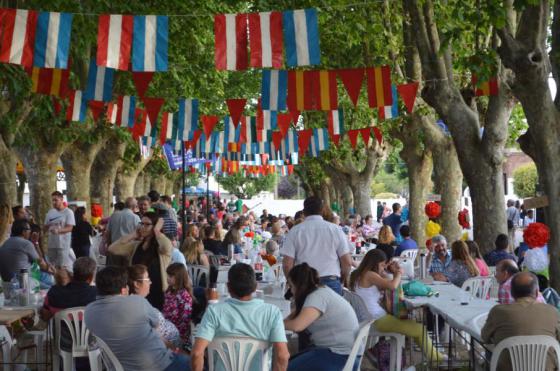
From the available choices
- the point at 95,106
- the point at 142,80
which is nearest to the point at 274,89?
the point at 142,80

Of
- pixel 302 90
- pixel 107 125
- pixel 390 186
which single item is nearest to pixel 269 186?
pixel 390 186

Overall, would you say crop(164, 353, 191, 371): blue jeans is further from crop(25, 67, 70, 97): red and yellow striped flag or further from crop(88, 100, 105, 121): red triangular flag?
crop(88, 100, 105, 121): red triangular flag

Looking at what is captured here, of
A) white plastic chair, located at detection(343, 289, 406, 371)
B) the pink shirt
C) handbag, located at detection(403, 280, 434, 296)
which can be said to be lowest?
white plastic chair, located at detection(343, 289, 406, 371)

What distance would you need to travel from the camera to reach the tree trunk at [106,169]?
86.2 ft

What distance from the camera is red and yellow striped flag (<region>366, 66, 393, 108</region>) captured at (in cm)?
1252

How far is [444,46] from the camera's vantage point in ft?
29.5

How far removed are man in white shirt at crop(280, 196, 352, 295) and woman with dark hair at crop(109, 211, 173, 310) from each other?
1.24 m

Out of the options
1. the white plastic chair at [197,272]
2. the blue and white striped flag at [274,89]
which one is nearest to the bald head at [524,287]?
the white plastic chair at [197,272]

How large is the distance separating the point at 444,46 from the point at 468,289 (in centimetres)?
276

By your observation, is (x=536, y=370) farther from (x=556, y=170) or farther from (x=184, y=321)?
(x=556, y=170)

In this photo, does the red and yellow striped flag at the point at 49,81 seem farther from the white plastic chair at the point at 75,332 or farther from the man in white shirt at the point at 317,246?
the white plastic chair at the point at 75,332

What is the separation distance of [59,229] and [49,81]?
2.33m

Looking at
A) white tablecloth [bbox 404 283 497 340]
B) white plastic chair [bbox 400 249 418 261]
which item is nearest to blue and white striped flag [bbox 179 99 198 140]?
white plastic chair [bbox 400 249 418 261]

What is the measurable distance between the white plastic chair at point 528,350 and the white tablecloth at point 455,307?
0.57m
